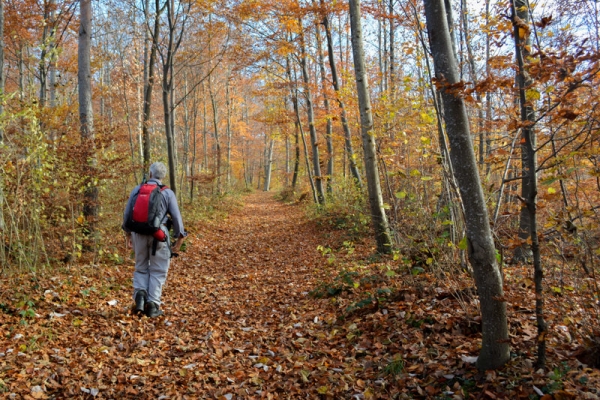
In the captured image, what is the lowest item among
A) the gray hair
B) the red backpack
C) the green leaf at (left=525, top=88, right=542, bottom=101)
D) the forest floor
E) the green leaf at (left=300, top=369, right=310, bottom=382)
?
the green leaf at (left=300, top=369, right=310, bottom=382)

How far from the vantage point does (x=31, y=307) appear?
437cm

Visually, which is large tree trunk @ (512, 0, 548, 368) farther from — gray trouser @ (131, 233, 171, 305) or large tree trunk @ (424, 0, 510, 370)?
gray trouser @ (131, 233, 171, 305)

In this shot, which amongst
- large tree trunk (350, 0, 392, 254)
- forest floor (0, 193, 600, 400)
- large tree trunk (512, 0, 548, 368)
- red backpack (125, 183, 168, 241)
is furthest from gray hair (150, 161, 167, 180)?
large tree trunk (512, 0, 548, 368)

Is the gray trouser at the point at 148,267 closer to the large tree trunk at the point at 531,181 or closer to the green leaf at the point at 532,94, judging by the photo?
the large tree trunk at the point at 531,181

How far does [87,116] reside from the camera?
6777mm

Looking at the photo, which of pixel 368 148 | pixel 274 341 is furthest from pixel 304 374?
pixel 368 148

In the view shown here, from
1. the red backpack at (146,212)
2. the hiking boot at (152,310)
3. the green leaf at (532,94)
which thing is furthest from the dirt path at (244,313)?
the green leaf at (532,94)

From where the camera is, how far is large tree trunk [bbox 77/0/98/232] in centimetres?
611

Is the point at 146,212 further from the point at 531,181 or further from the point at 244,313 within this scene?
the point at 531,181

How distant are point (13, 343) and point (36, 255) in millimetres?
1786

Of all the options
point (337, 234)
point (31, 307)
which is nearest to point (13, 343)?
point (31, 307)

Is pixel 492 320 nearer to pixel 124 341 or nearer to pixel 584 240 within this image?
pixel 584 240

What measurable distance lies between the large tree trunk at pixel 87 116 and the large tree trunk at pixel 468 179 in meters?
5.58

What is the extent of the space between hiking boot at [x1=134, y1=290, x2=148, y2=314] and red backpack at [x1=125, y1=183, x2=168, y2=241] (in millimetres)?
778
